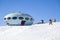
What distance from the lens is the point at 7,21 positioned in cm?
5728

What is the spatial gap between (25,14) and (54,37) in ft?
130

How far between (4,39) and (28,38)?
7.88 feet

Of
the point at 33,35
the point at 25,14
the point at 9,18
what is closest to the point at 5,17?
the point at 9,18

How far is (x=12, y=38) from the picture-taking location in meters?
20.6

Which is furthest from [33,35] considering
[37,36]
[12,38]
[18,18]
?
[18,18]

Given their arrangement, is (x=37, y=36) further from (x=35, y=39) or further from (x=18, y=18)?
(x=18, y=18)

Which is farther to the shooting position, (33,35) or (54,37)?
(33,35)

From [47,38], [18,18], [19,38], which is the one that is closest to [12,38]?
[19,38]

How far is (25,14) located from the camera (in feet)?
193

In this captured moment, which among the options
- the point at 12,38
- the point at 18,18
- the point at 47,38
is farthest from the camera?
the point at 18,18

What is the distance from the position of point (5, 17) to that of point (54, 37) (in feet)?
136

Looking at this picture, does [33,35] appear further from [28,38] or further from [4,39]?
[4,39]

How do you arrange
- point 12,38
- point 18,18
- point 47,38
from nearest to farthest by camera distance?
point 47,38
point 12,38
point 18,18

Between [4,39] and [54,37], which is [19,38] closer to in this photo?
[4,39]
